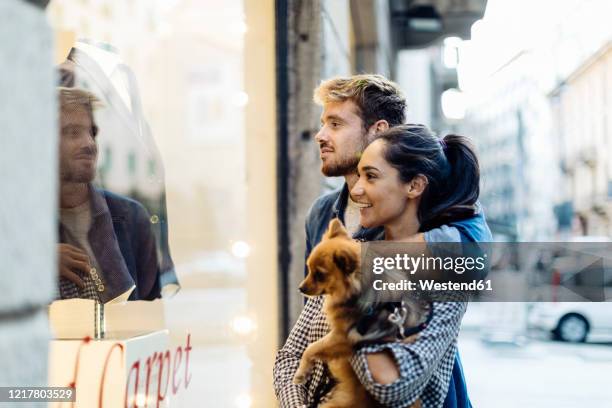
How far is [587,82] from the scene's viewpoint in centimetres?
295

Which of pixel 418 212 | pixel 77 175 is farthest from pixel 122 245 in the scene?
pixel 418 212

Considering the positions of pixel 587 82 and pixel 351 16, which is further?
pixel 351 16

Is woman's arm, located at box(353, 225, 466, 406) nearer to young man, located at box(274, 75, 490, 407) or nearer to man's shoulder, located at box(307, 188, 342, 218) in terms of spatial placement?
young man, located at box(274, 75, 490, 407)

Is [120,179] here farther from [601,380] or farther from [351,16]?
[351,16]

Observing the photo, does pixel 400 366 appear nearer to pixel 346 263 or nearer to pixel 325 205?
pixel 346 263

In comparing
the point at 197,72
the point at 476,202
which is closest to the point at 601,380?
the point at 476,202

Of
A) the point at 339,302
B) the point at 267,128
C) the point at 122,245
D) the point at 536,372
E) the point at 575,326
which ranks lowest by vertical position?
the point at 536,372

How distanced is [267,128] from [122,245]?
53.6 inches

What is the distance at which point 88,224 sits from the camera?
5.94 ft

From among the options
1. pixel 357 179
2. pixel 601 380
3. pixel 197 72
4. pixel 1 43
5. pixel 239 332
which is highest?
pixel 197 72

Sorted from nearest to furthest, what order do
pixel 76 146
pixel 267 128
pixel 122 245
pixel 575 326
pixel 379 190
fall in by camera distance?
1. pixel 379 190
2. pixel 76 146
3. pixel 122 245
4. pixel 575 326
5. pixel 267 128

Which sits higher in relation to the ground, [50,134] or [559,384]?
[50,134]

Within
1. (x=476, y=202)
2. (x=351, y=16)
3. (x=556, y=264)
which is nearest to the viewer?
(x=476, y=202)

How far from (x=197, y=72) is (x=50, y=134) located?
4.93ft
